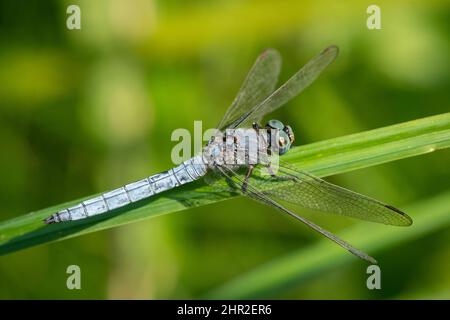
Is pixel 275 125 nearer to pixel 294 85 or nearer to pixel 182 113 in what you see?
pixel 294 85

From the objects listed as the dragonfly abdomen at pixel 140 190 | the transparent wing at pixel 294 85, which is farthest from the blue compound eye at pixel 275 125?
the dragonfly abdomen at pixel 140 190

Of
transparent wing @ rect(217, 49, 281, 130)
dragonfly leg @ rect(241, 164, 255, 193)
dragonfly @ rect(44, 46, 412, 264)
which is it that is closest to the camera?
dragonfly @ rect(44, 46, 412, 264)

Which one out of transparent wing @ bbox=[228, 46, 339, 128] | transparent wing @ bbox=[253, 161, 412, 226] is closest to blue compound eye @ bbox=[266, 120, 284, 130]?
transparent wing @ bbox=[228, 46, 339, 128]

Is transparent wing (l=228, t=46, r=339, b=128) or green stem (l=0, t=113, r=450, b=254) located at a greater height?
transparent wing (l=228, t=46, r=339, b=128)

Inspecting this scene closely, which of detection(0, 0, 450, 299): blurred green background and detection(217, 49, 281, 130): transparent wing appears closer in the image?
detection(217, 49, 281, 130): transparent wing

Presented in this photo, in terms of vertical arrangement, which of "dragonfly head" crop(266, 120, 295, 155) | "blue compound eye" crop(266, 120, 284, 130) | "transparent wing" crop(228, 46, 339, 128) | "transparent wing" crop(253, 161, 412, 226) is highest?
"transparent wing" crop(228, 46, 339, 128)

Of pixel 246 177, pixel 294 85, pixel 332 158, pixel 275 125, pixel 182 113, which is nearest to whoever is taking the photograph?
pixel 332 158

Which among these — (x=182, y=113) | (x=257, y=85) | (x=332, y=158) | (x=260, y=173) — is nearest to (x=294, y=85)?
(x=257, y=85)

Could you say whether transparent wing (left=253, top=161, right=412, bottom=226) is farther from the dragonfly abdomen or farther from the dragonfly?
the dragonfly abdomen
